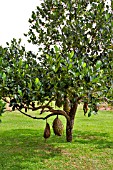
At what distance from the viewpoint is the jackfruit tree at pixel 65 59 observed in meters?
7.58

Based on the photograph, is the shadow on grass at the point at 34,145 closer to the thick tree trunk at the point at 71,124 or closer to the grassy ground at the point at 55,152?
the grassy ground at the point at 55,152

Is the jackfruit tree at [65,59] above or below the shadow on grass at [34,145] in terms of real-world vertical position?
above

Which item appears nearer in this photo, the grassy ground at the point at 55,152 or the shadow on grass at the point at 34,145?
the grassy ground at the point at 55,152

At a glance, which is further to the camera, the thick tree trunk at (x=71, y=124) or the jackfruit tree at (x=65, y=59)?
the thick tree trunk at (x=71, y=124)

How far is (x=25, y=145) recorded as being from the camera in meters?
10.7

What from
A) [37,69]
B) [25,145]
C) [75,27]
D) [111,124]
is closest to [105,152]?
[25,145]

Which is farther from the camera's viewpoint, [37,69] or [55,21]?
[55,21]

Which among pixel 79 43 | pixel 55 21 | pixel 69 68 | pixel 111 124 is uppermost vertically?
pixel 55 21

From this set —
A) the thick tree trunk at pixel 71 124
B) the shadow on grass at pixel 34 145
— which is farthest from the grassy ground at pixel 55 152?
the thick tree trunk at pixel 71 124

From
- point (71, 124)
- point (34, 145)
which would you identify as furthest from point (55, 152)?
point (71, 124)

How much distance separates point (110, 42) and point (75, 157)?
3628 millimetres

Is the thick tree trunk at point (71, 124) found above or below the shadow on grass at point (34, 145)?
above

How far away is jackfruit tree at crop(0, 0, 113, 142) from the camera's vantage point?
298 inches

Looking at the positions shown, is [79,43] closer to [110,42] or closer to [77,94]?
[110,42]
